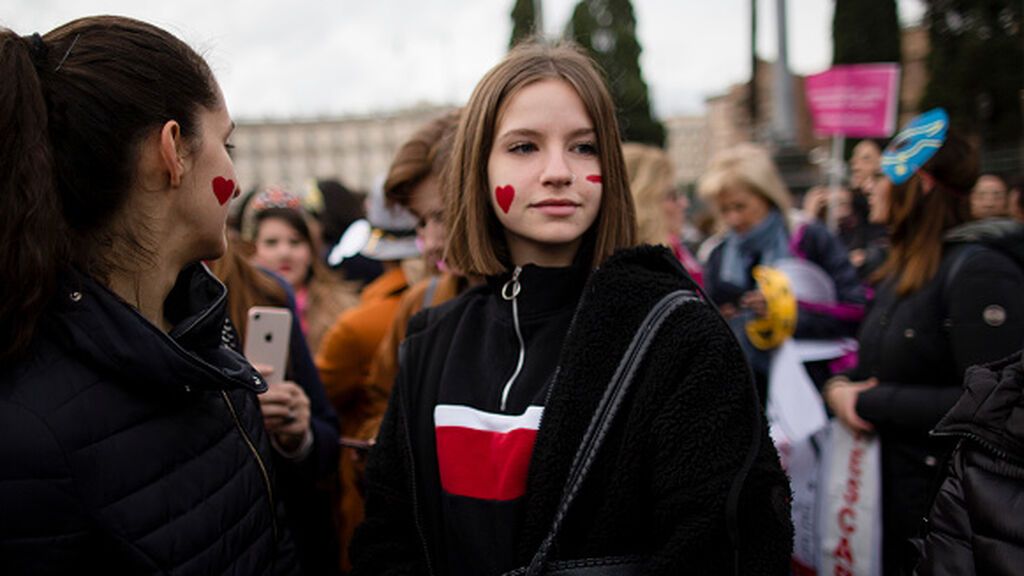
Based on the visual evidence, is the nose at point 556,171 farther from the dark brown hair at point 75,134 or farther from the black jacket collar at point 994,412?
the black jacket collar at point 994,412

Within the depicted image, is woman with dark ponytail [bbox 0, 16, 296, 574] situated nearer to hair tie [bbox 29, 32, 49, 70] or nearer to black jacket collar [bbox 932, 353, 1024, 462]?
hair tie [bbox 29, 32, 49, 70]

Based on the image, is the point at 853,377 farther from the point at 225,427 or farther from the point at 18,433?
Answer: the point at 18,433

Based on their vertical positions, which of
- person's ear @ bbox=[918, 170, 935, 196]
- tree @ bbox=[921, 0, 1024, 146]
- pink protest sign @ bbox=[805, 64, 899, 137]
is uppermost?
tree @ bbox=[921, 0, 1024, 146]

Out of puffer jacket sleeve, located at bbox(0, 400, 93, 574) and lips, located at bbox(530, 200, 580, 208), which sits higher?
lips, located at bbox(530, 200, 580, 208)

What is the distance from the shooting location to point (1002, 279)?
8.13 ft

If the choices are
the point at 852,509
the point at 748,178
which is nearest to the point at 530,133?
the point at 852,509

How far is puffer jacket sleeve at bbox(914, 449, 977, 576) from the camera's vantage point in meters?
1.46

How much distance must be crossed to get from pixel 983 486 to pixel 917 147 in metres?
1.76

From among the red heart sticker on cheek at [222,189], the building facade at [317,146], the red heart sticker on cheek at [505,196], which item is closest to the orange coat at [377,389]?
the red heart sticker on cheek at [505,196]

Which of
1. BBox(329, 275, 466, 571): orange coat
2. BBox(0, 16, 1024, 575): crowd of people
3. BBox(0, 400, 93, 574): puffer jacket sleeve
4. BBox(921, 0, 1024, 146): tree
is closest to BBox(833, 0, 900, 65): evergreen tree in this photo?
BBox(921, 0, 1024, 146): tree

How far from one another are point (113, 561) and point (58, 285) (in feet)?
1.54

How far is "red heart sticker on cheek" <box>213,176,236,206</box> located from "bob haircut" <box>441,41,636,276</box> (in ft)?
1.65

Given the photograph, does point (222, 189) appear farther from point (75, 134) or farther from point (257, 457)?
point (257, 457)

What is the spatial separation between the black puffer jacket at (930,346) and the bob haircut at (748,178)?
145 cm
